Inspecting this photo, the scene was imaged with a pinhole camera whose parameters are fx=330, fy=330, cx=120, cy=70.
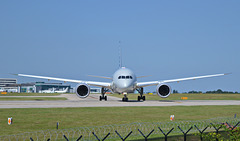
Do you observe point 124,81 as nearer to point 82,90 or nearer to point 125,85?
point 125,85

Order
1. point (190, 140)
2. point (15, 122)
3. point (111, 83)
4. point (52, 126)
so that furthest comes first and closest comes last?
point (111, 83)
point (15, 122)
point (52, 126)
point (190, 140)

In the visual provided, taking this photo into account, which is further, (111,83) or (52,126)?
(111,83)

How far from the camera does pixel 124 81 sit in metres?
46.0

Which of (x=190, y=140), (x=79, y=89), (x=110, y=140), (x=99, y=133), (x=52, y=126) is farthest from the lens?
(x=79, y=89)

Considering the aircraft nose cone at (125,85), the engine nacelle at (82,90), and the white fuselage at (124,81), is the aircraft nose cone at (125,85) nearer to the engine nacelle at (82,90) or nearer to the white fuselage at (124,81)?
the white fuselage at (124,81)

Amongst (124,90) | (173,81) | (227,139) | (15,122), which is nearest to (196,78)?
(173,81)

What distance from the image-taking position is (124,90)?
4700 centimetres

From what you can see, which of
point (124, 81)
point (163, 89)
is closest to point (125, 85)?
point (124, 81)

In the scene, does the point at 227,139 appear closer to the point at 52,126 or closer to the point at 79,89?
the point at 52,126

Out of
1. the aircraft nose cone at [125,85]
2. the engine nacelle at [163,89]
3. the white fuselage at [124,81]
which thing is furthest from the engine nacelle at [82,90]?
the engine nacelle at [163,89]

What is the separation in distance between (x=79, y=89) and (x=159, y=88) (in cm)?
1134

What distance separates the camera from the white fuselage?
46.0 meters

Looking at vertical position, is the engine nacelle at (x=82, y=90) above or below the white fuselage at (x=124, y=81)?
below

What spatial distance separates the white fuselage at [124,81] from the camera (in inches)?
1812
